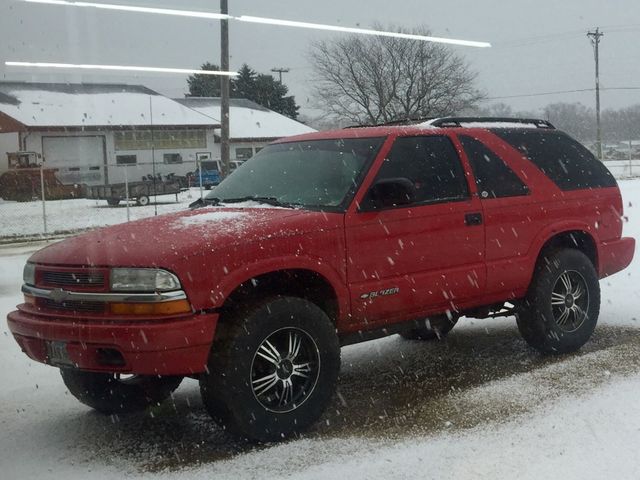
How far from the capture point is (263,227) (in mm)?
4285

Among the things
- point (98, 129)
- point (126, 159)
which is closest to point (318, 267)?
point (98, 129)

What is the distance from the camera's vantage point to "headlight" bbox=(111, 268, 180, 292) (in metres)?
3.88

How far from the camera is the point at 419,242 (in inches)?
194

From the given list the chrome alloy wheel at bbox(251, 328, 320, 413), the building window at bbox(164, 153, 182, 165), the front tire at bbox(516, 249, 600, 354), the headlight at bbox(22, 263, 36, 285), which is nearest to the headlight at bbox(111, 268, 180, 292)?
the chrome alloy wheel at bbox(251, 328, 320, 413)

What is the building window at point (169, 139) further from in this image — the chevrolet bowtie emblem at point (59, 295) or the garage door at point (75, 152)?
the chevrolet bowtie emblem at point (59, 295)

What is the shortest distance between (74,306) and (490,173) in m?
3.17

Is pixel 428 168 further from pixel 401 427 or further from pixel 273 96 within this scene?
pixel 273 96

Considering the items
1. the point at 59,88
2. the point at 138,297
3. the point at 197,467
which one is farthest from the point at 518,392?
the point at 59,88

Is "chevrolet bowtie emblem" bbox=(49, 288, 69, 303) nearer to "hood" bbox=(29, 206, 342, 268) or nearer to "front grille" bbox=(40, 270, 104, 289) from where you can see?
"front grille" bbox=(40, 270, 104, 289)

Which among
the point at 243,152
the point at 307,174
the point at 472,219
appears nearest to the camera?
the point at 307,174

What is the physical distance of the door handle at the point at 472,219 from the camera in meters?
5.24

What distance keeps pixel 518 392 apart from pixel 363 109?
39311mm

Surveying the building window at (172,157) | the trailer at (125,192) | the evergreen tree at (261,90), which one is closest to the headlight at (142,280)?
the trailer at (125,192)

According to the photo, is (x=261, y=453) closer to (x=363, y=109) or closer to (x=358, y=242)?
(x=358, y=242)
